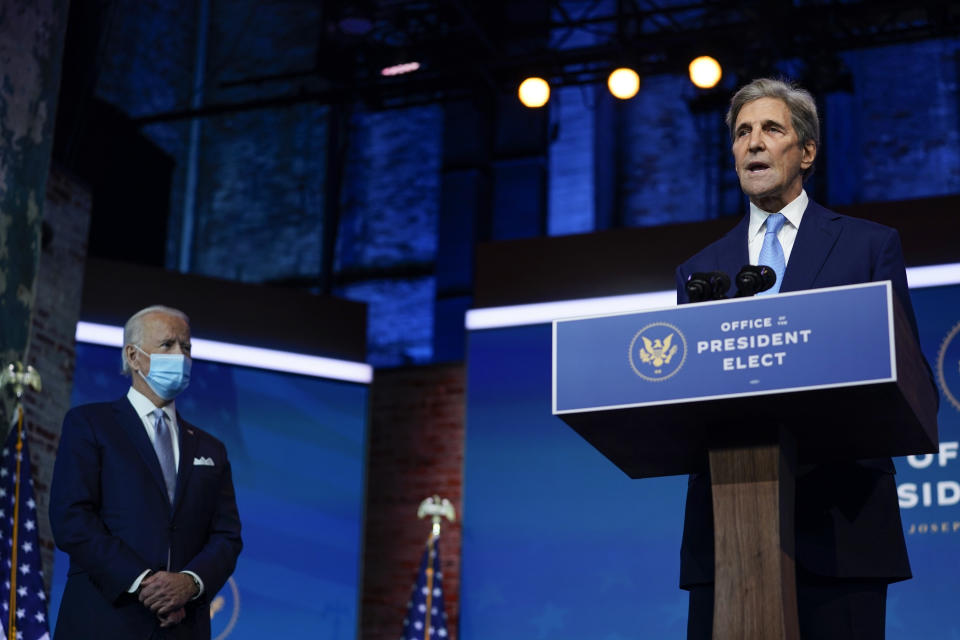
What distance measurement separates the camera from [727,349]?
204cm

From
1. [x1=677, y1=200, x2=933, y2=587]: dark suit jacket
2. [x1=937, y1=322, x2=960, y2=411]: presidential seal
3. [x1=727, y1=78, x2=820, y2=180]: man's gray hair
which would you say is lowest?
[x1=677, y1=200, x2=933, y2=587]: dark suit jacket

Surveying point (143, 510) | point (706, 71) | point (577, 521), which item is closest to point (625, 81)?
point (706, 71)

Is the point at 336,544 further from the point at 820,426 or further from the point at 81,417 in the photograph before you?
the point at 820,426

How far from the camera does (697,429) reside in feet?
7.13

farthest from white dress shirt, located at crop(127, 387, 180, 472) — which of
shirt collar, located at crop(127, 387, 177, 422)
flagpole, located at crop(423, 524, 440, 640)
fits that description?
flagpole, located at crop(423, 524, 440, 640)

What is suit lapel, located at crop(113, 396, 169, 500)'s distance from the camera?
3.67 metres

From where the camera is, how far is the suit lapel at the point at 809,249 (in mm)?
2307

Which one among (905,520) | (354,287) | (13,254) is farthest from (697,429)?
(354,287)

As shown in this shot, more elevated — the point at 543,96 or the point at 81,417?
the point at 543,96

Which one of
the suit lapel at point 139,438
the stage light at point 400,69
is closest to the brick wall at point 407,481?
the stage light at point 400,69

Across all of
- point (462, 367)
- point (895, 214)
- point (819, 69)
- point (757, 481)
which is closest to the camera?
point (757, 481)

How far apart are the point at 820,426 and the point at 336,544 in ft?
18.9

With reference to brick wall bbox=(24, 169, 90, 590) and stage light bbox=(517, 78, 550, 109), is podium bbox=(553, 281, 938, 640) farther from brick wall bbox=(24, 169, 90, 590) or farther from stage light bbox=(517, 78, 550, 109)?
stage light bbox=(517, 78, 550, 109)

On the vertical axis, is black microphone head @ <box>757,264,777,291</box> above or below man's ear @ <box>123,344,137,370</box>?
below
